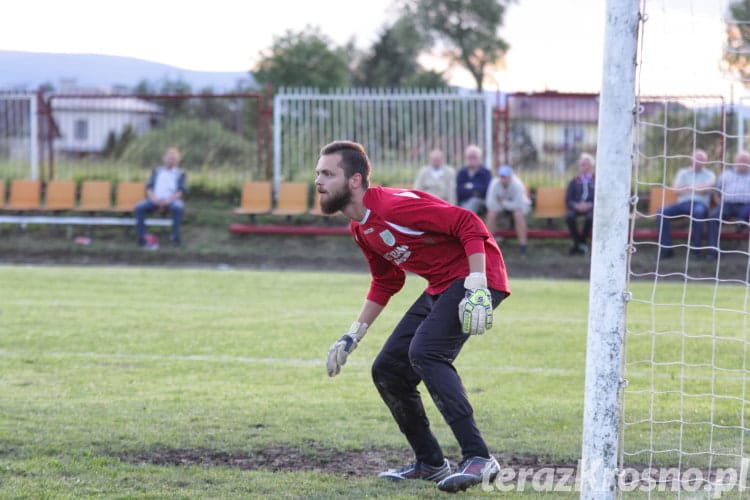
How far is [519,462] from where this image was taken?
5613mm

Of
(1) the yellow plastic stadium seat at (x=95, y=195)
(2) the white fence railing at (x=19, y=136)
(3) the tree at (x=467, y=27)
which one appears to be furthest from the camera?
(3) the tree at (x=467, y=27)

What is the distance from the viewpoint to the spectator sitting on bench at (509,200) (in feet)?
61.1

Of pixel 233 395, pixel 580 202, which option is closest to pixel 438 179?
pixel 580 202

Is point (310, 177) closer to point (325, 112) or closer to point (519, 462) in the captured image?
point (325, 112)

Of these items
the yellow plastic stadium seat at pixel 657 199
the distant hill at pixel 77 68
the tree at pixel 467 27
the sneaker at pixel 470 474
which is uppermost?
the tree at pixel 467 27

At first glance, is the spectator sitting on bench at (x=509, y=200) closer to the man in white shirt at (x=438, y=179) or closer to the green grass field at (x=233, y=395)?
the man in white shirt at (x=438, y=179)

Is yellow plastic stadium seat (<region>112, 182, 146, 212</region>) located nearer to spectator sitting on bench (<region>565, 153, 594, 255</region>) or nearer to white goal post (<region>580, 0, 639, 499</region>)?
spectator sitting on bench (<region>565, 153, 594, 255</region>)

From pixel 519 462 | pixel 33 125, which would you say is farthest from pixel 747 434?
pixel 33 125

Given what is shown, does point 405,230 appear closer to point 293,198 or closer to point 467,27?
point 293,198

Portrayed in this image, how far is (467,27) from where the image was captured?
5422 cm

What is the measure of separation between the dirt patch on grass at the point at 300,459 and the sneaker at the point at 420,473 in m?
0.15

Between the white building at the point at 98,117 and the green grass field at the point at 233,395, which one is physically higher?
the white building at the point at 98,117

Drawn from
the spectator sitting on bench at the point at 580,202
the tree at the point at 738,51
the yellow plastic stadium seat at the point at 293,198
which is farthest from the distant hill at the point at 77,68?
the tree at the point at 738,51

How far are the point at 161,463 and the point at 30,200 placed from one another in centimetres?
1780
